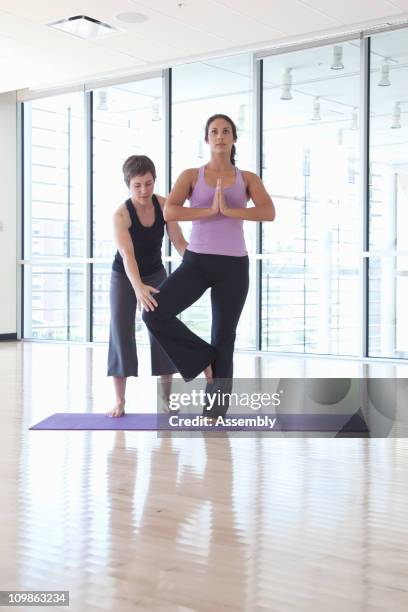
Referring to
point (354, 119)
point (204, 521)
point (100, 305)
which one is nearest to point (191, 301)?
point (204, 521)

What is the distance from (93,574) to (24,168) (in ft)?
27.8

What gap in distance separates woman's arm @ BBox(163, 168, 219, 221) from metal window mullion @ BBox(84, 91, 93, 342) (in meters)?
5.44

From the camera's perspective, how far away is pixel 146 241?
4035 mm

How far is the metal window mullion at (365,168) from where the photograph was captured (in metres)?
7.16

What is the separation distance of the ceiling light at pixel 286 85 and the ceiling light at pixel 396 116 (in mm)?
1142

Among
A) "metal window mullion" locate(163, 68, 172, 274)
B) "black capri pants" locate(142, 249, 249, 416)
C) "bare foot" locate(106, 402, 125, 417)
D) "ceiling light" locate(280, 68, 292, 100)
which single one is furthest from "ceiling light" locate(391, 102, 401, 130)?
"bare foot" locate(106, 402, 125, 417)

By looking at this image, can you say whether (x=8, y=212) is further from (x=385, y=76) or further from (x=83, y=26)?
(x=385, y=76)

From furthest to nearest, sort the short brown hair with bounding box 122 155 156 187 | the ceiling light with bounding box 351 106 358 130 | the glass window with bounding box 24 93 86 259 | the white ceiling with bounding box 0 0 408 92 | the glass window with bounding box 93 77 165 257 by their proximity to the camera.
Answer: the glass window with bounding box 24 93 86 259 → the glass window with bounding box 93 77 165 257 → the ceiling light with bounding box 351 106 358 130 → the white ceiling with bounding box 0 0 408 92 → the short brown hair with bounding box 122 155 156 187

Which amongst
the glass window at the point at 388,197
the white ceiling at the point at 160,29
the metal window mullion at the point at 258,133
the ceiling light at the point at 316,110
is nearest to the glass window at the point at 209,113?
the metal window mullion at the point at 258,133

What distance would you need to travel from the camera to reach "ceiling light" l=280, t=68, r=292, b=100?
7.76 metres

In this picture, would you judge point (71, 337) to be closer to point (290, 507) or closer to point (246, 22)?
point (246, 22)

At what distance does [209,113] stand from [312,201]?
5.04 ft

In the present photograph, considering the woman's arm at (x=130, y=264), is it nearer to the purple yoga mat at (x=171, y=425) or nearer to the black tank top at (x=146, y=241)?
the black tank top at (x=146, y=241)

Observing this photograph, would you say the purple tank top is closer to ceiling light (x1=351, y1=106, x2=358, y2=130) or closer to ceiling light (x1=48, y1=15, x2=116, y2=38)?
ceiling light (x1=48, y1=15, x2=116, y2=38)
